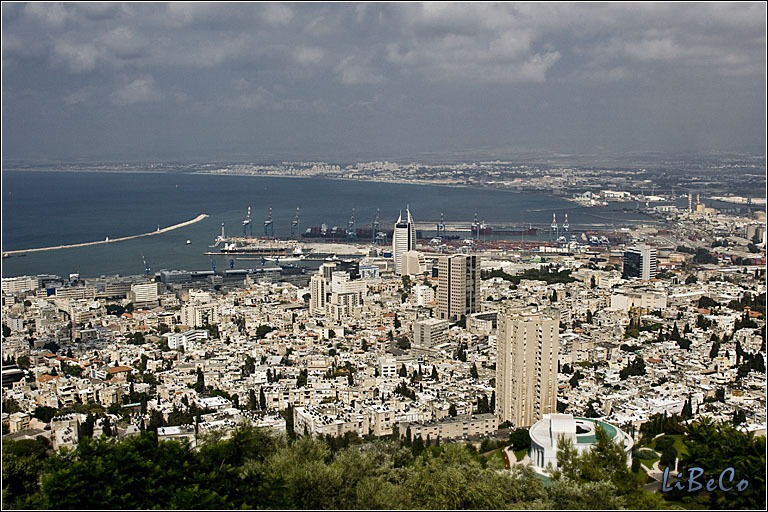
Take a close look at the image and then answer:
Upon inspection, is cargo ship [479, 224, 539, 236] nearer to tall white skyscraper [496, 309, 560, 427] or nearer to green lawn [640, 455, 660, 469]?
tall white skyscraper [496, 309, 560, 427]

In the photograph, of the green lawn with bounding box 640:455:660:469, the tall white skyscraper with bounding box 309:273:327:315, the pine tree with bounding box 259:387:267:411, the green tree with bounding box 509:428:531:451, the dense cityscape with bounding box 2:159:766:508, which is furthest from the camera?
the tall white skyscraper with bounding box 309:273:327:315

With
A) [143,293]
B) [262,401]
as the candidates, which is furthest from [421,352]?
[143,293]

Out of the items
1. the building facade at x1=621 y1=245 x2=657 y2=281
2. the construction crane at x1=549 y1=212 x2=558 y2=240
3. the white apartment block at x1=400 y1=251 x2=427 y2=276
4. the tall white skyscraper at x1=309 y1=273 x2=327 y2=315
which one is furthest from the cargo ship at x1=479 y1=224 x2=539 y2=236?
the tall white skyscraper at x1=309 y1=273 x2=327 y2=315

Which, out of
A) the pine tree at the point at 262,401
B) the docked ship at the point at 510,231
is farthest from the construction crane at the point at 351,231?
the pine tree at the point at 262,401

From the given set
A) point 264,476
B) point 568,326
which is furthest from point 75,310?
point 264,476

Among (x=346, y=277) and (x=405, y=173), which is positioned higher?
(x=405, y=173)

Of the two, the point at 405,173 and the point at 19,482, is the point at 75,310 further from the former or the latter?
the point at 405,173

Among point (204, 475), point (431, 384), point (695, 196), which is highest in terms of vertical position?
point (695, 196)
